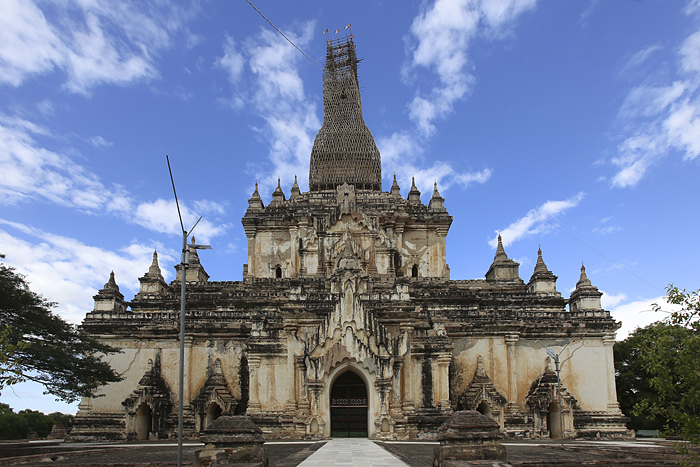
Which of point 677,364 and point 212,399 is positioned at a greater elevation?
point 677,364

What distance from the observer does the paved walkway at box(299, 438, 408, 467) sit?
18.2m

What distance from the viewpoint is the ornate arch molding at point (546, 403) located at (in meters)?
35.8

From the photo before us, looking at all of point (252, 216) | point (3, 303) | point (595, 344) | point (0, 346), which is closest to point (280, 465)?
point (0, 346)

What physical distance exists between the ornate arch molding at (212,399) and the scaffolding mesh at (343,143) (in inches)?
969

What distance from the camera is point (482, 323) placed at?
3747 centimetres

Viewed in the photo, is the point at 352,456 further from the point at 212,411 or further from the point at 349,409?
the point at 212,411

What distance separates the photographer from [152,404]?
35438mm

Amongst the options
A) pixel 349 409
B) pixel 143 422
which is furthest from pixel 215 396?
pixel 349 409

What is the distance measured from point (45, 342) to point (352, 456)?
15140mm

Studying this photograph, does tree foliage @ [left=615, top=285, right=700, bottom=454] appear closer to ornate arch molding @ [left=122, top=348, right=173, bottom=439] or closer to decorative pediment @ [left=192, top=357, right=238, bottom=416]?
decorative pediment @ [left=192, top=357, right=238, bottom=416]

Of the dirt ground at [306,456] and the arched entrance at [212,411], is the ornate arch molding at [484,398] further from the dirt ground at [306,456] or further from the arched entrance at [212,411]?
the arched entrance at [212,411]

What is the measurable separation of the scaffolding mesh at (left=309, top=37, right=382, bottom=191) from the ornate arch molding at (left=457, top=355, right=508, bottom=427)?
25778 millimetres

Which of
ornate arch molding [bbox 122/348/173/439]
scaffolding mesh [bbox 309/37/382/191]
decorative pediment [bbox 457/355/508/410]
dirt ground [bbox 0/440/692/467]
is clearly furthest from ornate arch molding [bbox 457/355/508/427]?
scaffolding mesh [bbox 309/37/382/191]

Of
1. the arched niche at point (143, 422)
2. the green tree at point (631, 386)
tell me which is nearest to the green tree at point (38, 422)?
the arched niche at point (143, 422)
